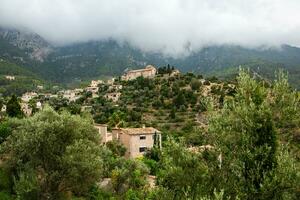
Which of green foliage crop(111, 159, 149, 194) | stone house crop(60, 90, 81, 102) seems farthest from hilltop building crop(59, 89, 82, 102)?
green foliage crop(111, 159, 149, 194)

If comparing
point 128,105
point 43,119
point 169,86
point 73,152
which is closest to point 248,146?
point 73,152

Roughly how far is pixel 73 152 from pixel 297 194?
19.5 meters

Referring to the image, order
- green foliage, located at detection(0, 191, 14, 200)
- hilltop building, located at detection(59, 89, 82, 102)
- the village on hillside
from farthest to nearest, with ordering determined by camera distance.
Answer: hilltop building, located at detection(59, 89, 82, 102) < the village on hillside < green foliage, located at detection(0, 191, 14, 200)

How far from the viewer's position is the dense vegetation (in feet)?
54.9

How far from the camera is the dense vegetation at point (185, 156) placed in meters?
16.7

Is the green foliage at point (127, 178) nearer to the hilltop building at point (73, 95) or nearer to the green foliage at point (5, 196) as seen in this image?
the green foliage at point (5, 196)

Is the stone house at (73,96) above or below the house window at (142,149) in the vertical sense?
above

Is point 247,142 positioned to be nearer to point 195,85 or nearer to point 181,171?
point 181,171

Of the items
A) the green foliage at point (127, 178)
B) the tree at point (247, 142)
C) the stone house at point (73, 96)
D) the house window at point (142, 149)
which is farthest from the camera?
the stone house at point (73, 96)

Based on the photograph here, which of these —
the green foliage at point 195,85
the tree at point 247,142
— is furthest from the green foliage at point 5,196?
the green foliage at point 195,85

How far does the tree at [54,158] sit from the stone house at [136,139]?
26.7 metres

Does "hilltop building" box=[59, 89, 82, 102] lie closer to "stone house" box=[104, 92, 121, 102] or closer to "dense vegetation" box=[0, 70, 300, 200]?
"stone house" box=[104, 92, 121, 102]

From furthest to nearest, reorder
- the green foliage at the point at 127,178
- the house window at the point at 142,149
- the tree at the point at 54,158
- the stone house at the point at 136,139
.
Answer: the house window at the point at 142,149 → the stone house at the point at 136,139 → the green foliage at the point at 127,178 → the tree at the point at 54,158

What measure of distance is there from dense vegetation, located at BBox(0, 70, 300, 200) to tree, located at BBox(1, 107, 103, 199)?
0.07 meters
